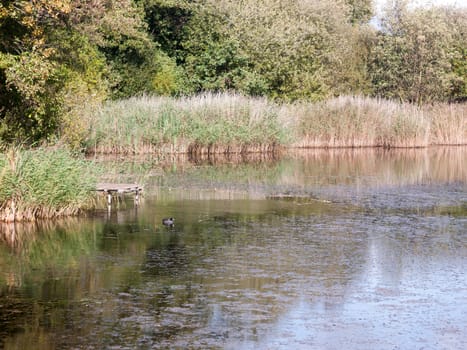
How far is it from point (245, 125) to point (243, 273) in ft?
68.3

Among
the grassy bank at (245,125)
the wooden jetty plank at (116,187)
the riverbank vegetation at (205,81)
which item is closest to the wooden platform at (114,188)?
the wooden jetty plank at (116,187)

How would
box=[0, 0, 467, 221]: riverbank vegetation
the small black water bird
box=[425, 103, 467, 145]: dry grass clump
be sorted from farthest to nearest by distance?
1. box=[425, 103, 467, 145]: dry grass clump
2. box=[0, 0, 467, 221]: riverbank vegetation
3. the small black water bird

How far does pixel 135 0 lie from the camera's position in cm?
4266

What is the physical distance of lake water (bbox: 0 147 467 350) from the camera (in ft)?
29.6

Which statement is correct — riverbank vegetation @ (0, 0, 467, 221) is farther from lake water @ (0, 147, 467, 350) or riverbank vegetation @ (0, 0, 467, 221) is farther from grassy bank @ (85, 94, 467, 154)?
lake water @ (0, 147, 467, 350)

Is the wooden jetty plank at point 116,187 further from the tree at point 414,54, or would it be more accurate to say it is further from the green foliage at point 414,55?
the green foliage at point 414,55

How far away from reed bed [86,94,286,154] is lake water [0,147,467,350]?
9.01 m

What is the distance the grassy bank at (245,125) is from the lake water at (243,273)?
929cm

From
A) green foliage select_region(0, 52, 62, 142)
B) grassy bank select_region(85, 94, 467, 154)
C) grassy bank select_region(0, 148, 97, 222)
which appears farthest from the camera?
grassy bank select_region(85, 94, 467, 154)

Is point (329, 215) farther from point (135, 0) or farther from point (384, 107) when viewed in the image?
point (135, 0)

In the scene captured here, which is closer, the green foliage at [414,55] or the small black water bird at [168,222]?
the small black water bird at [168,222]

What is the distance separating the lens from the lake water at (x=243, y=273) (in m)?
9.02

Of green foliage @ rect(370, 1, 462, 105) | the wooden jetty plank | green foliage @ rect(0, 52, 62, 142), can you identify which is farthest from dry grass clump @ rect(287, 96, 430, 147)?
the wooden jetty plank

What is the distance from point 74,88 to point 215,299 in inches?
618
